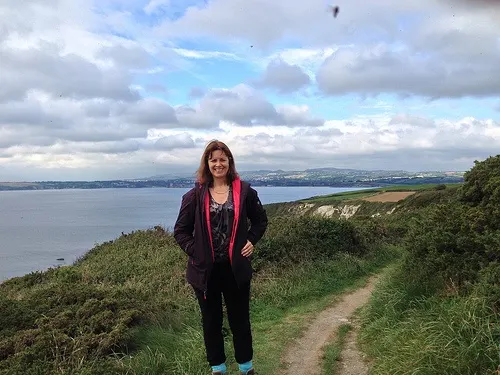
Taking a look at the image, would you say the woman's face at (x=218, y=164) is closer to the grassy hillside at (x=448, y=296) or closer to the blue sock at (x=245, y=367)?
the blue sock at (x=245, y=367)

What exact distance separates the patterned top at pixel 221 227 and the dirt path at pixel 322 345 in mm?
1781

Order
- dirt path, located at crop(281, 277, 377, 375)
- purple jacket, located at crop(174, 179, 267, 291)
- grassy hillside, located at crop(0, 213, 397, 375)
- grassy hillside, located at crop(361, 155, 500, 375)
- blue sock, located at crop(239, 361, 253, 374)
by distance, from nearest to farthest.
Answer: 1. grassy hillside, located at crop(361, 155, 500, 375)
2. purple jacket, located at crop(174, 179, 267, 291)
3. blue sock, located at crop(239, 361, 253, 374)
4. grassy hillside, located at crop(0, 213, 397, 375)
5. dirt path, located at crop(281, 277, 377, 375)

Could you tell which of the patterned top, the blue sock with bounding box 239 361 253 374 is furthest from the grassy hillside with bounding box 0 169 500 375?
the patterned top

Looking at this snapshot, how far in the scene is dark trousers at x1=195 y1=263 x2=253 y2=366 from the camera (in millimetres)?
4301

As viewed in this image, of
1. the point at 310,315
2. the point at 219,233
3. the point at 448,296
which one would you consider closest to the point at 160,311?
the point at 310,315

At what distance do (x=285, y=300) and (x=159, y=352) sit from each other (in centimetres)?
327

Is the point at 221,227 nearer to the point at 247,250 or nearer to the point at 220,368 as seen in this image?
the point at 247,250

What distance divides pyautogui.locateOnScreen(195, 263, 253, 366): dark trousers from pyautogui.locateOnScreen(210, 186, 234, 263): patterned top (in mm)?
109

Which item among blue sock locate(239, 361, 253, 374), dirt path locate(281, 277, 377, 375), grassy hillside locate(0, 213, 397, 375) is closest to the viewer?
blue sock locate(239, 361, 253, 374)

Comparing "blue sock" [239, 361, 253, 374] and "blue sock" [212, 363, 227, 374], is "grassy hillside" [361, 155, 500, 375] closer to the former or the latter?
"blue sock" [239, 361, 253, 374]

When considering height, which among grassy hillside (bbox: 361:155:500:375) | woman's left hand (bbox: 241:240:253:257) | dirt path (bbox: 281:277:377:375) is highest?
woman's left hand (bbox: 241:240:253:257)

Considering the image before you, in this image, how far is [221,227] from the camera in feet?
13.8

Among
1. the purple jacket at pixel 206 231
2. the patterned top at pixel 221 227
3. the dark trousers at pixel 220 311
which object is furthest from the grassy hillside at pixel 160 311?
the patterned top at pixel 221 227

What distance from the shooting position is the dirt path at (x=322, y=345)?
517cm
